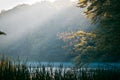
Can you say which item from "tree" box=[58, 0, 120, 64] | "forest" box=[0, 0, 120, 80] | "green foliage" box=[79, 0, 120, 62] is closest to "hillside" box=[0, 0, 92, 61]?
"forest" box=[0, 0, 120, 80]

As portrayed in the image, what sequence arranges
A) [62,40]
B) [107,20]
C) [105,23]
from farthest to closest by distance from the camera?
[62,40], [105,23], [107,20]

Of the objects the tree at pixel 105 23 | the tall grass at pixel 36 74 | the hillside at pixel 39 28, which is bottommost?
the tall grass at pixel 36 74

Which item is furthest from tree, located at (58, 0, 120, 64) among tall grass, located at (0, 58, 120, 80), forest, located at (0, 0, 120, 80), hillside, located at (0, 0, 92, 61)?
hillside, located at (0, 0, 92, 61)

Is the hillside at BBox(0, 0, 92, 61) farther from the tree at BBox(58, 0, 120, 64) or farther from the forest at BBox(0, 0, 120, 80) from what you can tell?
the tree at BBox(58, 0, 120, 64)

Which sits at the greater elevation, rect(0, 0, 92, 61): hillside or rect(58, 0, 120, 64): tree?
rect(0, 0, 92, 61): hillside

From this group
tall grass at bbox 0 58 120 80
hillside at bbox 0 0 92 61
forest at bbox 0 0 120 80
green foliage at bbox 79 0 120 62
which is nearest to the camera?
tall grass at bbox 0 58 120 80

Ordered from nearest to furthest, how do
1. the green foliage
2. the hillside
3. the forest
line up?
the forest
the green foliage
the hillside

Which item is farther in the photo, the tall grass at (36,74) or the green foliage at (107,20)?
the green foliage at (107,20)

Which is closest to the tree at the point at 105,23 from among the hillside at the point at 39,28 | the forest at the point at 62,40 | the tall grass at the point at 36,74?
the forest at the point at 62,40

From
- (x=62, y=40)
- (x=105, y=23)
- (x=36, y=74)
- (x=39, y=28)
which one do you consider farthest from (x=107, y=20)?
(x=39, y=28)

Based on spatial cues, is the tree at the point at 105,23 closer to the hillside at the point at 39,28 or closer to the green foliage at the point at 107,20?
the green foliage at the point at 107,20

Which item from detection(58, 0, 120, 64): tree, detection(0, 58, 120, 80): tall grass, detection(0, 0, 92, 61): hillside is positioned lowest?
detection(0, 58, 120, 80): tall grass

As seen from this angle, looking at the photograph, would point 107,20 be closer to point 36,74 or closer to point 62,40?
point 36,74

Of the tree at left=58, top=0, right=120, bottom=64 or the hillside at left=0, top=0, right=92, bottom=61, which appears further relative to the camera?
the hillside at left=0, top=0, right=92, bottom=61
